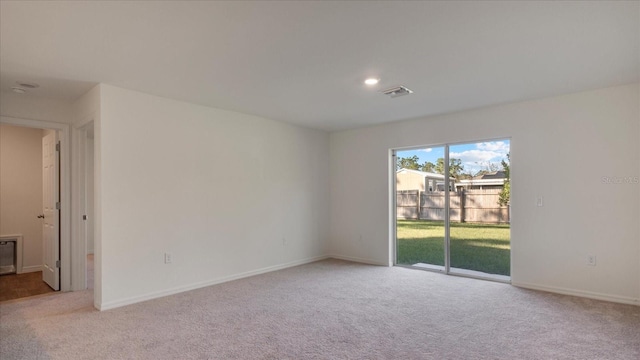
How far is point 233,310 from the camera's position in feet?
11.7

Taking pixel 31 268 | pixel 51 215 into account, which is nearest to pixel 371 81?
pixel 51 215

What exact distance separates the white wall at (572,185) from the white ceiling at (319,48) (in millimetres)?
346

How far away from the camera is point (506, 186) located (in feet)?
15.5

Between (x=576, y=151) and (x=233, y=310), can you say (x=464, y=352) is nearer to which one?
(x=233, y=310)

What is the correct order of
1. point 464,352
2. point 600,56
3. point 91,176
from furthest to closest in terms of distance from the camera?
point 91,176 < point 600,56 < point 464,352

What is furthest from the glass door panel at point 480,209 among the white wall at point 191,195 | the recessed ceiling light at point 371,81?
the white wall at point 191,195

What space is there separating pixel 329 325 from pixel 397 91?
257cm

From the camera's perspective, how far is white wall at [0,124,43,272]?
562 cm

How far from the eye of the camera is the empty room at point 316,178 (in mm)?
2549

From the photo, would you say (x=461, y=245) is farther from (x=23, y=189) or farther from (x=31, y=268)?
(x=23, y=189)

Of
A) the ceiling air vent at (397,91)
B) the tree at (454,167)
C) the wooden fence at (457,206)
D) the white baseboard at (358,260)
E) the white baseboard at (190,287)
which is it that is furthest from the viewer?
the white baseboard at (358,260)

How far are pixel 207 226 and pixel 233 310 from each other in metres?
1.39

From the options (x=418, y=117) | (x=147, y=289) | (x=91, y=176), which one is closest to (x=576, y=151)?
(x=418, y=117)

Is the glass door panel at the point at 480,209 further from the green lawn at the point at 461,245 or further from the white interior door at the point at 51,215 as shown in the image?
the white interior door at the point at 51,215
